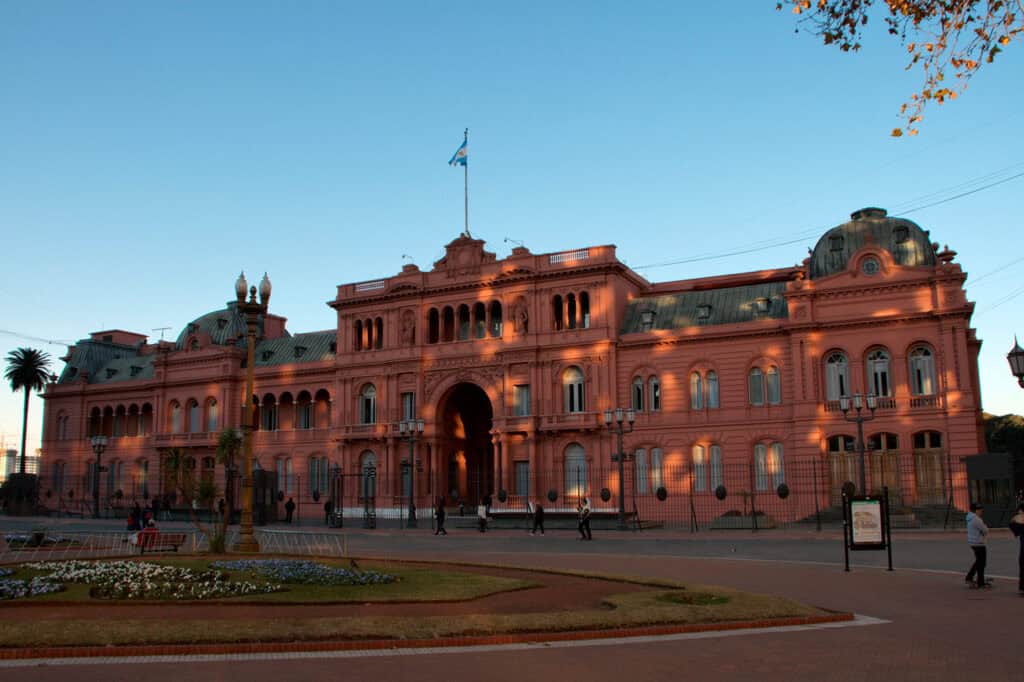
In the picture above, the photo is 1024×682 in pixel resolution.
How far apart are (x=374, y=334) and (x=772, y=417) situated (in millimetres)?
27272

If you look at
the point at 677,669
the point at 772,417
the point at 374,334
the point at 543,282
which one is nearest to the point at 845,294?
the point at 772,417

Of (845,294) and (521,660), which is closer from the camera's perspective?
→ (521,660)

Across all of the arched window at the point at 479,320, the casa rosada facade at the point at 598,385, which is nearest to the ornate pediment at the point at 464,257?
the casa rosada facade at the point at 598,385

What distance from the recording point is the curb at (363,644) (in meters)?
11.8

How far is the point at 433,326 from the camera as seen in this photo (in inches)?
2472

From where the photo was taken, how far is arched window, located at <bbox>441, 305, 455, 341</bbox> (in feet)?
204

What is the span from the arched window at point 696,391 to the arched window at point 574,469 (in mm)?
7116

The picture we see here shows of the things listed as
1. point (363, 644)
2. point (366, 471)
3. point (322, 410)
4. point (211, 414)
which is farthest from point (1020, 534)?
point (211, 414)

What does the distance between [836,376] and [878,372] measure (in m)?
2.11

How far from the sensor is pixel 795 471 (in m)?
49.6

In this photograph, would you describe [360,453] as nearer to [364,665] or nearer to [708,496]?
[708,496]

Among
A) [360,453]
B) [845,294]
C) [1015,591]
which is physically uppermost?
[845,294]

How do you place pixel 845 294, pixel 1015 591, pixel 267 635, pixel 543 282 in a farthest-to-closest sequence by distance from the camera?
1. pixel 543 282
2. pixel 845 294
3. pixel 1015 591
4. pixel 267 635

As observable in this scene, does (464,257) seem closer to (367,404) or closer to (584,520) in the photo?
(367,404)
